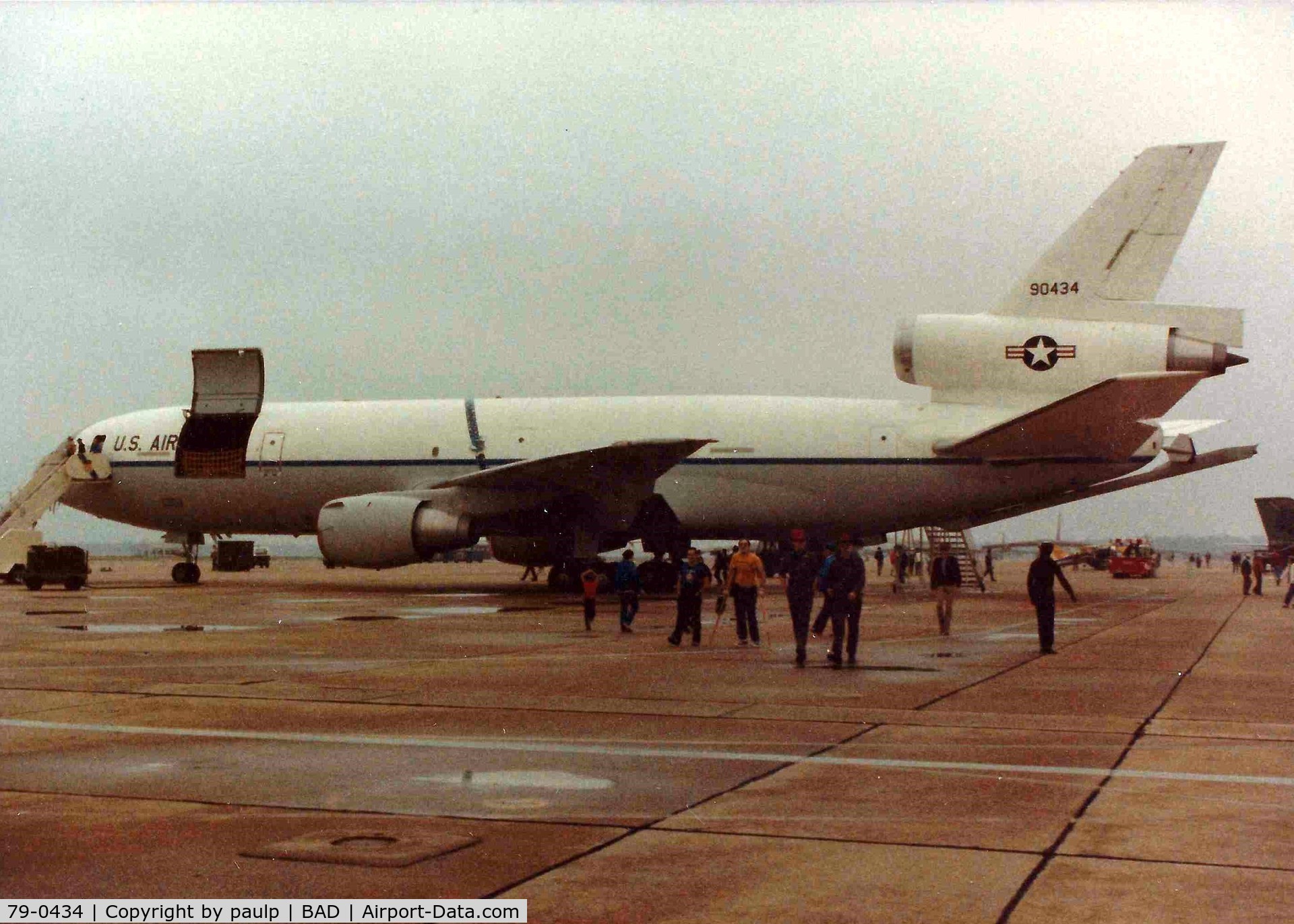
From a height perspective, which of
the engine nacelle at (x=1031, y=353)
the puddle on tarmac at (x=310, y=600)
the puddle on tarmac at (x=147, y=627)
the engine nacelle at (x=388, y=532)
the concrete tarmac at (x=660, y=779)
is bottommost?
the concrete tarmac at (x=660, y=779)

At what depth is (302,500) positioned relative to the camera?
3041cm

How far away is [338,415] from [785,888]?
26.9 metres

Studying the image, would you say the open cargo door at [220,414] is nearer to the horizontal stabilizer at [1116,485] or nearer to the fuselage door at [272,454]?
the fuselage door at [272,454]

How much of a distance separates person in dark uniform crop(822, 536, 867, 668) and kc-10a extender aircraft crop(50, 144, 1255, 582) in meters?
10.8

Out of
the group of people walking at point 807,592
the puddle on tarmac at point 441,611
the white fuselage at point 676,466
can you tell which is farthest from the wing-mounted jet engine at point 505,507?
the group of people walking at point 807,592

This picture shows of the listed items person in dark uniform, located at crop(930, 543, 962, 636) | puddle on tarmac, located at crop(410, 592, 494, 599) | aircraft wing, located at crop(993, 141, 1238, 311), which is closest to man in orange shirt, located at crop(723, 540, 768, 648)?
person in dark uniform, located at crop(930, 543, 962, 636)

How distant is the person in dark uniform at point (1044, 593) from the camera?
51.1ft

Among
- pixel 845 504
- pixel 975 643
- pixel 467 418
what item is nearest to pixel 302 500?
pixel 467 418

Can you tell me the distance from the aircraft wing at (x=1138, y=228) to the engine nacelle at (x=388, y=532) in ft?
42.9

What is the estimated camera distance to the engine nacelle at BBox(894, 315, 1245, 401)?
Result: 1025 inches

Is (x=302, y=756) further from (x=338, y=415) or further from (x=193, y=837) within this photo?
(x=338, y=415)

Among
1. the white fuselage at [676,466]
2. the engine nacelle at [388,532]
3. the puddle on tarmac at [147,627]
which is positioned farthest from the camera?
the white fuselage at [676,466]

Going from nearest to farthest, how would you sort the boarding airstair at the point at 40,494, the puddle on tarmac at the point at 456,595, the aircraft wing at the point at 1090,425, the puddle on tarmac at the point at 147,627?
the puddle on tarmac at the point at 147,627 → the aircraft wing at the point at 1090,425 → the puddle on tarmac at the point at 456,595 → the boarding airstair at the point at 40,494

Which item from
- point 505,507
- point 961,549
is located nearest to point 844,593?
point 505,507
